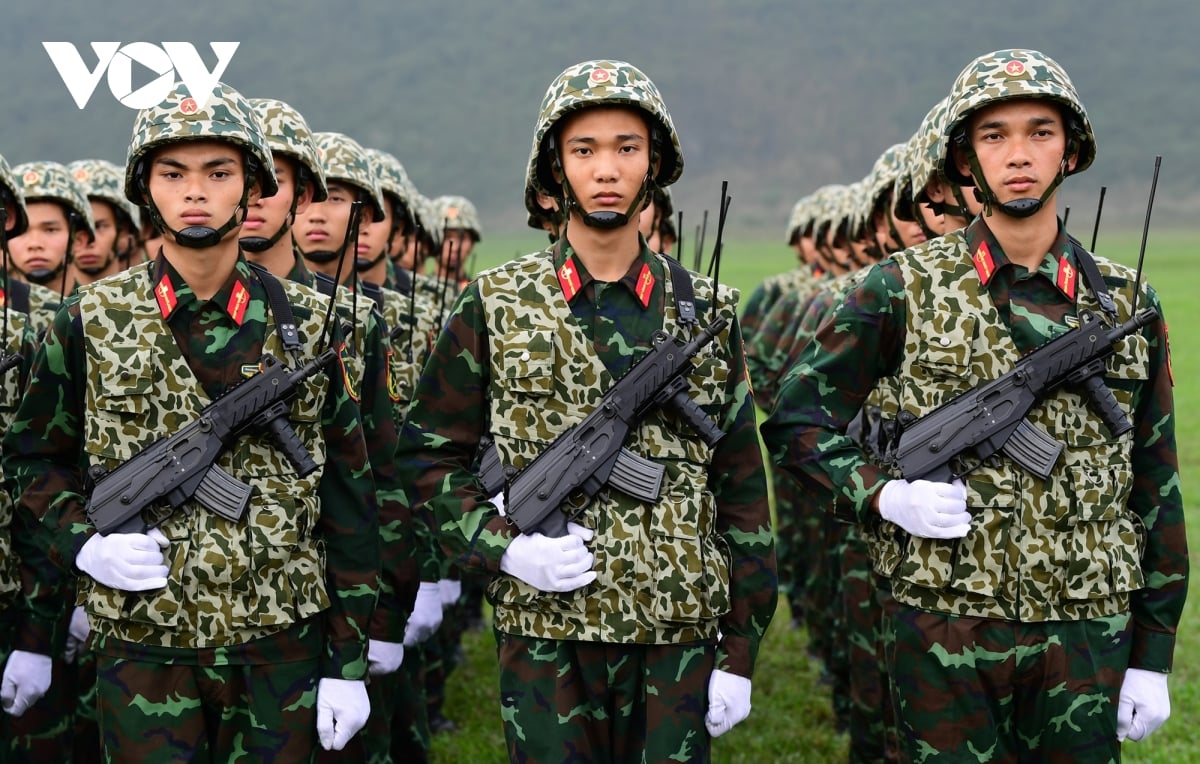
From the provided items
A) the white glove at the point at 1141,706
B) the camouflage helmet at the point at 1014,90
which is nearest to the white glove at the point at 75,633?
the camouflage helmet at the point at 1014,90

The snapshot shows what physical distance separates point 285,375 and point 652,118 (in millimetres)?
1335

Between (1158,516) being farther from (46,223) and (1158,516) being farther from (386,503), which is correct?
(46,223)

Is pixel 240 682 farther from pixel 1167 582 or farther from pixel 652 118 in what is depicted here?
pixel 1167 582

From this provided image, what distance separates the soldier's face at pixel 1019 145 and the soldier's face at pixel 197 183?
2.27m

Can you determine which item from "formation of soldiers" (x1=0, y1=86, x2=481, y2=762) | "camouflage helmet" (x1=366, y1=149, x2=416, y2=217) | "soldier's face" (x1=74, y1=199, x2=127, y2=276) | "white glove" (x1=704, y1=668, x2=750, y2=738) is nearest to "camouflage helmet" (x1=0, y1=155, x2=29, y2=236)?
"formation of soldiers" (x1=0, y1=86, x2=481, y2=762)

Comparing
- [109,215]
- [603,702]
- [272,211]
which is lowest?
[603,702]

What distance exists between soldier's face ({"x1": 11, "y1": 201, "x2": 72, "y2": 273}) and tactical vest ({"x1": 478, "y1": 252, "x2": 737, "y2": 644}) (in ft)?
11.5

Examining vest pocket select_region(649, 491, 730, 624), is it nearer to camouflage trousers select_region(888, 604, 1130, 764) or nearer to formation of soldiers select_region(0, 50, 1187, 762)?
formation of soldiers select_region(0, 50, 1187, 762)

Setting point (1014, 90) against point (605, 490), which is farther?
point (1014, 90)

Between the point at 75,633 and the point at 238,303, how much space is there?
1.83m

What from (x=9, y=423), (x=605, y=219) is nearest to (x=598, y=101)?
(x=605, y=219)

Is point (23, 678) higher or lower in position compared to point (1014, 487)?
lower

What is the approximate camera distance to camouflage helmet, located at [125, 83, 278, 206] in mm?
4211

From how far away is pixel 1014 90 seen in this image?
430cm
